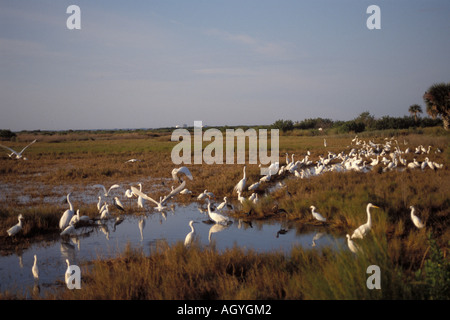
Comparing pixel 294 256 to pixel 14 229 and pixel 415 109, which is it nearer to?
pixel 14 229

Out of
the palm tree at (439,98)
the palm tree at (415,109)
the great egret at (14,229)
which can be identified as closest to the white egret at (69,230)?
the great egret at (14,229)

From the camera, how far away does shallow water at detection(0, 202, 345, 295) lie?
7000 mm

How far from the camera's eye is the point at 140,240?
9023mm

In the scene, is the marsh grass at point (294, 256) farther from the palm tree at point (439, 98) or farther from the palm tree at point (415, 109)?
the palm tree at point (415, 109)

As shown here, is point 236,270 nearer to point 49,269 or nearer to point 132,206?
point 49,269

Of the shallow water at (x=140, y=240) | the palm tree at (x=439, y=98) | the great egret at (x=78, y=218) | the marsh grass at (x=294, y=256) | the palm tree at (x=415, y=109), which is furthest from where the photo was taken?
the palm tree at (x=415, y=109)

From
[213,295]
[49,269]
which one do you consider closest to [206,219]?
[49,269]

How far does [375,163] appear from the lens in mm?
18453

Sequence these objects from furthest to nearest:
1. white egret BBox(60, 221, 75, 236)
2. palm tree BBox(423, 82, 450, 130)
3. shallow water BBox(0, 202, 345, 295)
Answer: palm tree BBox(423, 82, 450, 130)
white egret BBox(60, 221, 75, 236)
shallow water BBox(0, 202, 345, 295)

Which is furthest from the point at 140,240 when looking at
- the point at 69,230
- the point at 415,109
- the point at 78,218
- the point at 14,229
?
the point at 415,109

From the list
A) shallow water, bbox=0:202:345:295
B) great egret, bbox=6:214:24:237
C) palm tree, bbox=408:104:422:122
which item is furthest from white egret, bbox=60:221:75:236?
palm tree, bbox=408:104:422:122

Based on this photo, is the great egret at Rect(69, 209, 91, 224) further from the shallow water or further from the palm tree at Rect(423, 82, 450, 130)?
the palm tree at Rect(423, 82, 450, 130)

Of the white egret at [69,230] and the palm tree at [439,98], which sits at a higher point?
the palm tree at [439,98]

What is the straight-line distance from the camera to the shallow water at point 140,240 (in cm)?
700
